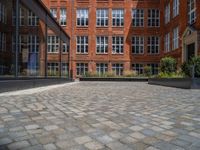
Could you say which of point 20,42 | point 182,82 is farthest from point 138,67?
point 20,42

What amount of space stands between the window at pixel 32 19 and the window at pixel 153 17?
1229 inches

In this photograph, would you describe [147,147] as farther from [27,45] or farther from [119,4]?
[119,4]

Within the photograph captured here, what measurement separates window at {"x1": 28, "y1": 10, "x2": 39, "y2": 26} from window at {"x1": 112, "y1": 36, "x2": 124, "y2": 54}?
94.3ft

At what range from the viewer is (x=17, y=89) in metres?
10.2

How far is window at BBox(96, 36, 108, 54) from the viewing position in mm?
41438

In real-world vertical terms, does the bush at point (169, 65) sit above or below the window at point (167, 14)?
below

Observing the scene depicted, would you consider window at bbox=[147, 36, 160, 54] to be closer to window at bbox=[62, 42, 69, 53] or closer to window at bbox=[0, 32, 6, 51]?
window at bbox=[62, 42, 69, 53]

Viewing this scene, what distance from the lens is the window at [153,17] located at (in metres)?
41.7

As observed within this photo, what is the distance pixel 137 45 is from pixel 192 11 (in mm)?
14196

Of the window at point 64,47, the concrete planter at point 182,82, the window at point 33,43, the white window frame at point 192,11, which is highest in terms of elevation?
the white window frame at point 192,11

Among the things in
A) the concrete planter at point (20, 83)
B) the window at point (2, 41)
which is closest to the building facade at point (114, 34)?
the concrete planter at point (20, 83)

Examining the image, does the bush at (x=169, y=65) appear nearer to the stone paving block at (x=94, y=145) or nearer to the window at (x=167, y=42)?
the window at (x=167, y=42)

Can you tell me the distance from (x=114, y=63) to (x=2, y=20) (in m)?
32.9

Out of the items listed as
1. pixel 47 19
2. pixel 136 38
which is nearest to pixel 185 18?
pixel 136 38
